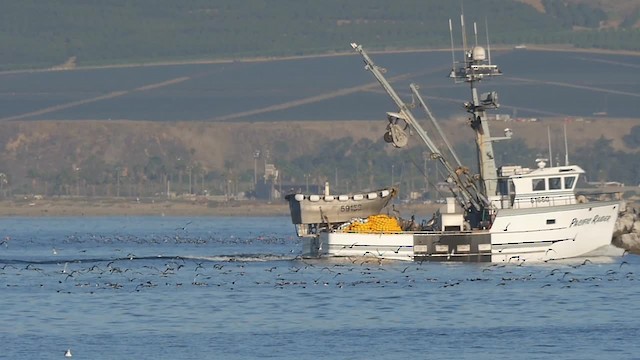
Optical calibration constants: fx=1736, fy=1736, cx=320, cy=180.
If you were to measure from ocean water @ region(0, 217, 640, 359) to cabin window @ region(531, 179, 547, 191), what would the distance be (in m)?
4.34

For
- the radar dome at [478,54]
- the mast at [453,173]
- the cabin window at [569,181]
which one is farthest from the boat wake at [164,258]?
the cabin window at [569,181]

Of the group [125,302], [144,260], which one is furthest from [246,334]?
[144,260]

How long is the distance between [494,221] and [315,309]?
75.4 feet

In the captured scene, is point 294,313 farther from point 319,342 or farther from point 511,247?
point 511,247

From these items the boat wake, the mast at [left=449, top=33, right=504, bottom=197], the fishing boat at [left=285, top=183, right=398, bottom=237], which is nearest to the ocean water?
the boat wake

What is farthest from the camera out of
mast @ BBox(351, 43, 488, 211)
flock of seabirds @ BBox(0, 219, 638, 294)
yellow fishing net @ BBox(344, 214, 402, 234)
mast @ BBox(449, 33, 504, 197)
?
mast @ BBox(351, 43, 488, 211)

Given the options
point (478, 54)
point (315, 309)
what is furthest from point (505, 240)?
point (315, 309)

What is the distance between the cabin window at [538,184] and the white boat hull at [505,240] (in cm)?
169

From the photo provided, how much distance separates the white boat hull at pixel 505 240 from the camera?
313 feet

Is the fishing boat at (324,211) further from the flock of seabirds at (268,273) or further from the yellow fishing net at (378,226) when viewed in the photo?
the yellow fishing net at (378,226)

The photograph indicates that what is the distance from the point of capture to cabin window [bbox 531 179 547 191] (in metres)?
96.1

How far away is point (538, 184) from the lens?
96250 millimetres

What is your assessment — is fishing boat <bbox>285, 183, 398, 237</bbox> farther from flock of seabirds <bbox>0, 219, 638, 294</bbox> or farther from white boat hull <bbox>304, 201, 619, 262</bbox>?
white boat hull <bbox>304, 201, 619, 262</bbox>

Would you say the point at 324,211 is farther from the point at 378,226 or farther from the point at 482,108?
the point at 482,108
